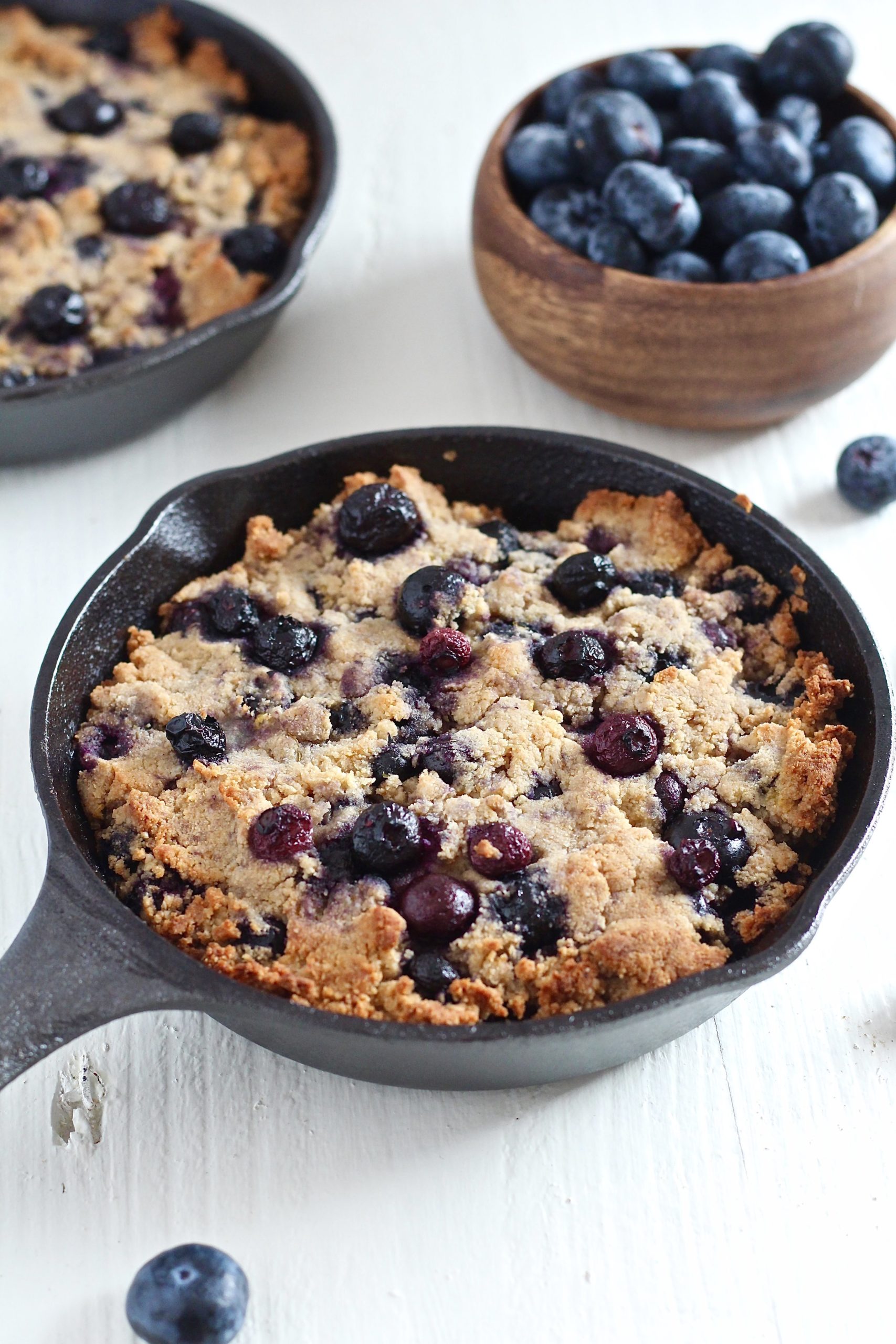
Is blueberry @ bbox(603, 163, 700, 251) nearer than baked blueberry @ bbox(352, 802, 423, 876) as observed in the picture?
No

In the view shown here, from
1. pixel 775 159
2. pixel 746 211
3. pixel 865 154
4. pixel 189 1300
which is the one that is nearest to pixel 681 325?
pixel 746 211

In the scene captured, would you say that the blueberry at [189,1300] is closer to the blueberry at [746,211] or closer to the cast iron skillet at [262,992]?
the cast iron skillet at [262,992]

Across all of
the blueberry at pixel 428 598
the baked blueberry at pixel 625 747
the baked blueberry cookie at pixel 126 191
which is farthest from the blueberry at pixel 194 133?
the baked blueberry at pixel 625 747

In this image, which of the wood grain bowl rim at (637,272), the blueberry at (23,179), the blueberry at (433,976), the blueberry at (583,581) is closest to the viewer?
the blueberry at (433,976)

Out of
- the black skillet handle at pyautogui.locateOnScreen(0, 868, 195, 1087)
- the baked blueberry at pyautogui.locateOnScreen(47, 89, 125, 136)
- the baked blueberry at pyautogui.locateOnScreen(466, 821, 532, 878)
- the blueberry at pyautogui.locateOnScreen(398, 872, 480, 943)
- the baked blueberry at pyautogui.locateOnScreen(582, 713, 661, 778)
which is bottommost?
the black skillet handle at pyautogui.locateOnScreen(0, 868, 195, 1087)

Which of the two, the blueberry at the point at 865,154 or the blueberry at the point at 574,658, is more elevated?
the blueberry at the point at 865,154

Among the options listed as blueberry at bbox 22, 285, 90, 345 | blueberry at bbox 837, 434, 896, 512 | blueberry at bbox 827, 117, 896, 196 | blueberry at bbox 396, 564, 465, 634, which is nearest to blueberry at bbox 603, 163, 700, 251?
blueberry at bbox 827, 117, 896, 196

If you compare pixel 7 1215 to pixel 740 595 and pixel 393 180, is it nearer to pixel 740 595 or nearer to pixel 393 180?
pixel 740 595


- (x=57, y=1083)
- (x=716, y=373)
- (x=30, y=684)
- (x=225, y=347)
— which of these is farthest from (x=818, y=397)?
(x=57, y=1083)

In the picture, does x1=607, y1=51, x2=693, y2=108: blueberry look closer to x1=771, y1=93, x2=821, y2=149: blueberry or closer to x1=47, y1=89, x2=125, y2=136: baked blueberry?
x1=771, y1=93, x2=821, y2=149: blueberry
